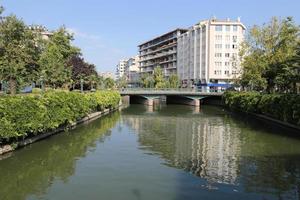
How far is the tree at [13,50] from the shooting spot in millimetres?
46438

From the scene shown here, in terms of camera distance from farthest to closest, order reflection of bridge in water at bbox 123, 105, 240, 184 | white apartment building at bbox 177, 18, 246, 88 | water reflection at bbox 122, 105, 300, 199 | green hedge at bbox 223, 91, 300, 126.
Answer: white apartment building at bbox 177, 18, 246, 88 → green hedge at bbox 223, 91, 300, 126 → reflection of bridge in water at bbox 123, 105, 240, 184 → water reflection at bbox 122, 105, 300, 199

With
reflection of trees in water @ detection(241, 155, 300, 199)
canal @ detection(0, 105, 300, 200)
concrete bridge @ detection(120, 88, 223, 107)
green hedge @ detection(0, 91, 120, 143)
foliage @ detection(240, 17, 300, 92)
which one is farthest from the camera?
concrete bridge @ detection(120, 88, 223, 107)

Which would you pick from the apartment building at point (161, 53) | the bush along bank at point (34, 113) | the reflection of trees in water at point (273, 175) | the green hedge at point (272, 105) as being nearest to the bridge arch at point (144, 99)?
the green hedge at point (272, 105)

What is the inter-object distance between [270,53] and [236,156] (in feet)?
139

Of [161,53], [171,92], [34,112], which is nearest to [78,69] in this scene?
[171,92]

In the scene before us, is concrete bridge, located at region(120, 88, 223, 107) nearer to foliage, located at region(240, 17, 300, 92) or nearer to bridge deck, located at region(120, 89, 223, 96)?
bridge deck, located at region(120, 89, 223, 96)

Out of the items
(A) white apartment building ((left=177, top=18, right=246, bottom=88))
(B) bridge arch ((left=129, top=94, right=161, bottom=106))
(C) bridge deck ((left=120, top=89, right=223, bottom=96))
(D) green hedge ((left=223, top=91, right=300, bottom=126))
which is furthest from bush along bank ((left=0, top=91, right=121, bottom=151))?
(A) white apartment building ((left=177, top=18, right=246, bottom=88))

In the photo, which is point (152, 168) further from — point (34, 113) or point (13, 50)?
point (13, 50)

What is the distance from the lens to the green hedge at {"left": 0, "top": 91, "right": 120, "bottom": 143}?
81.6 ft

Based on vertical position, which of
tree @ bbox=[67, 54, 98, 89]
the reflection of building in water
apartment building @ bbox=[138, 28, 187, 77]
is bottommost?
the reflection of building in water

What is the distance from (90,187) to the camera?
1872 cm

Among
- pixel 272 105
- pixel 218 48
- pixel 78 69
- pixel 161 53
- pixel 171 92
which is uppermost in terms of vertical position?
pixel 161 53

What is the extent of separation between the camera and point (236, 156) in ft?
89.1

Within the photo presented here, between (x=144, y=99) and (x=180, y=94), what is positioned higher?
(x=180, y=94)
